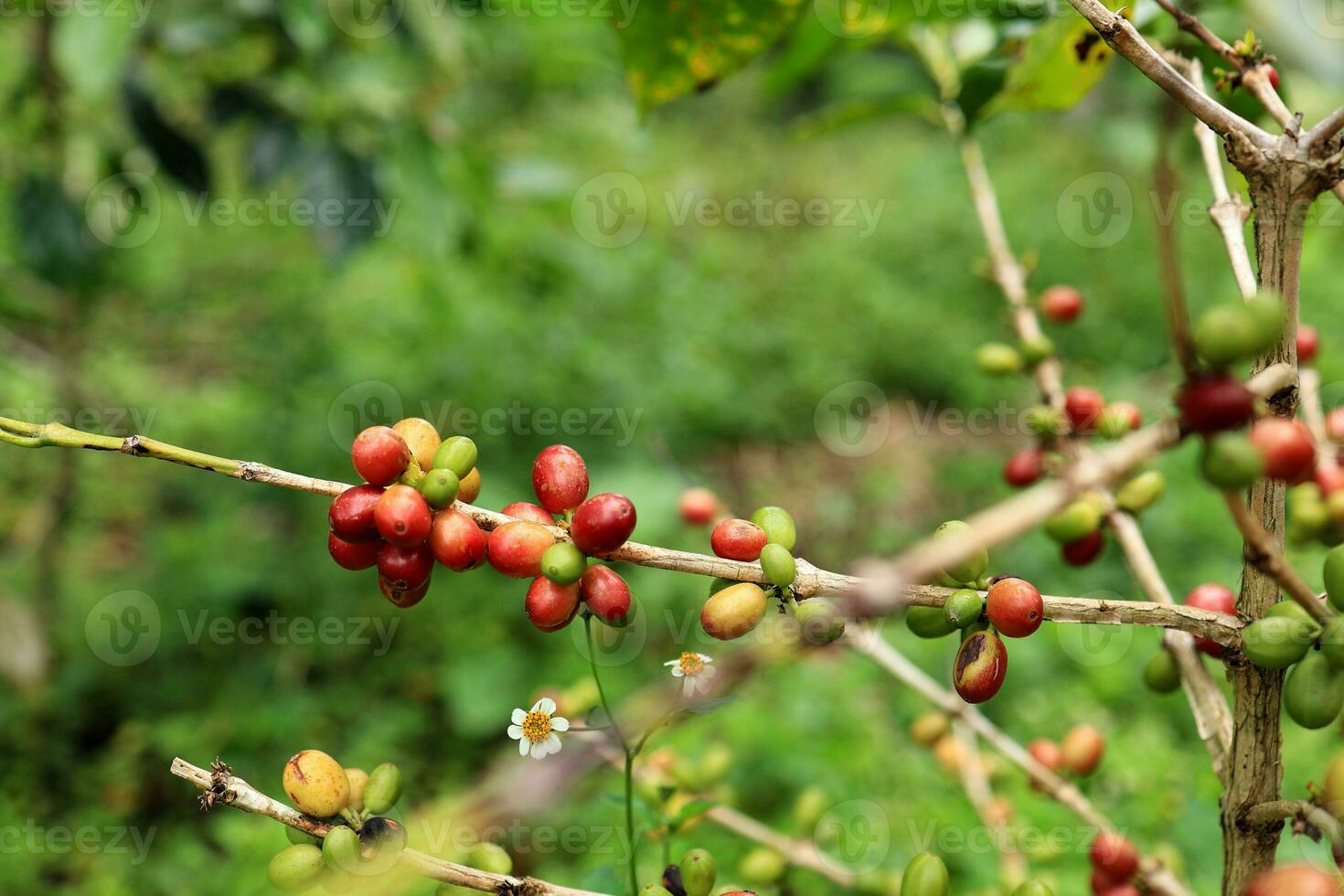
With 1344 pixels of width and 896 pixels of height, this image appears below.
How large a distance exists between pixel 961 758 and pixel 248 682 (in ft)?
7.45

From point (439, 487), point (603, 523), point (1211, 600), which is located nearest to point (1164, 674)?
point (1211, 600)

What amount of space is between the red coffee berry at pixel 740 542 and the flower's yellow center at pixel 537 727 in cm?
23

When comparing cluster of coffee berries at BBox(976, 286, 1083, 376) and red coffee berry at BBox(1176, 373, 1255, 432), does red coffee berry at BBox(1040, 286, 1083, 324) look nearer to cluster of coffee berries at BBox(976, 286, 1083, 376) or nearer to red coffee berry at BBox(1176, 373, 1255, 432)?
cluster of coffee berries at BBox(976, 286, 1083, 376)

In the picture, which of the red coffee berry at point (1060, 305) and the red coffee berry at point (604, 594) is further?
the red coffee berry at point (1060, 305)

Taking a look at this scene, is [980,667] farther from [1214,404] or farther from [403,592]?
[403,592]

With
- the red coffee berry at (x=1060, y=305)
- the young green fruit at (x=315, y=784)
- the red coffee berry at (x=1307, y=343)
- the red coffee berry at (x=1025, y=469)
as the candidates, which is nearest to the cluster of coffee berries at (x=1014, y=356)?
the red coffee berry at (x=1060, y=305)

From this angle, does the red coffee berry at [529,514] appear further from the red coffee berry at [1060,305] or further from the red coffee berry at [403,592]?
the red coffee berry at [1060,305]

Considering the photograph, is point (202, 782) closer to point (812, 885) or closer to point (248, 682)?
point (812, 885)

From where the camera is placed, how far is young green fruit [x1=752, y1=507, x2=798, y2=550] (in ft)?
2.27

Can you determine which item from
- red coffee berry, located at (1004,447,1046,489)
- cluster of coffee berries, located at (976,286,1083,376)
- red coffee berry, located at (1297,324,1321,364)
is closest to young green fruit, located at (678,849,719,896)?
red coffee berry, located at (1004,447,1046,489)

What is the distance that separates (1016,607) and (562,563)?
0.29m

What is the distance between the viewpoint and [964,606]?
0.64m

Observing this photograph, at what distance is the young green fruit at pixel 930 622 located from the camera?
2.20ft

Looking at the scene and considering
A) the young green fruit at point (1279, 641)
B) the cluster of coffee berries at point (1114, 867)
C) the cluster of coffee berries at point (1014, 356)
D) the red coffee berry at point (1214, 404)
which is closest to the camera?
the red coffee berry at point (1214, 404)
